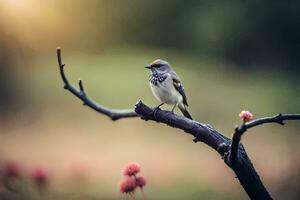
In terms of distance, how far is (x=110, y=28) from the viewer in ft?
25.5

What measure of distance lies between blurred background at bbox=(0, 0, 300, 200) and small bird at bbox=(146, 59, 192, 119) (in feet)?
3.84

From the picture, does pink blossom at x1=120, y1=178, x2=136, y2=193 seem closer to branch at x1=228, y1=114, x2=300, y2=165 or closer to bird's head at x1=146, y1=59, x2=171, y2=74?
branch at x1=228, y1=114, x2=300, y2=165

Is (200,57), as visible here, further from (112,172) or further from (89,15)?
(112,172)

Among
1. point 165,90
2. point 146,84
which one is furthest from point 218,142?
point 146,84

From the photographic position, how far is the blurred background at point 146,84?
452 cm

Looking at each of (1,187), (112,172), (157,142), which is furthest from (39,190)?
(157,142)

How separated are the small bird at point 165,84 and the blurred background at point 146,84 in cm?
117

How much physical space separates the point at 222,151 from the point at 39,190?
1.70 ft

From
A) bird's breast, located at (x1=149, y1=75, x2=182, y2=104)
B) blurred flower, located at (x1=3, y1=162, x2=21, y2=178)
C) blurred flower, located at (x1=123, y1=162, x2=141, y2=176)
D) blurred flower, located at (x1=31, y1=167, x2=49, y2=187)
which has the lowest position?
blurred flower, located at (x1=123, y1=162, x2=141, y2=176)

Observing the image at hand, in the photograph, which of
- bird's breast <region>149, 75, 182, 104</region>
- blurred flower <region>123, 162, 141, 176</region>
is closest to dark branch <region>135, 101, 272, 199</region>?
blurred flower <region>123, 162, 141, 176</region>

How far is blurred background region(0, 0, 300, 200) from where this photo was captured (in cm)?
452

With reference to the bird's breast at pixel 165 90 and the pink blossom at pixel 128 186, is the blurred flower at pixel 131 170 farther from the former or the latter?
the bird's breast at pixel 165 90

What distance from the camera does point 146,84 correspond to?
6797mm

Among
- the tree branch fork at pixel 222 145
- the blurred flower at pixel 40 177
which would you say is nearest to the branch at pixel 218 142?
the tree branch fork at pixel 222 145
